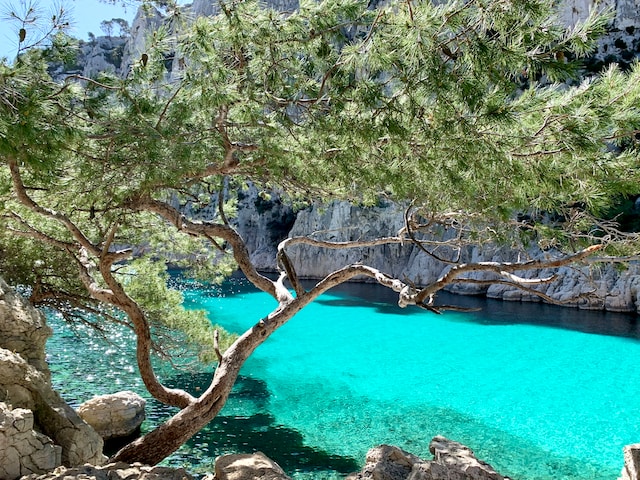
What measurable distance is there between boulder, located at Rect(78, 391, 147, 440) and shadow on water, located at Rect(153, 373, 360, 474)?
0.69 meters

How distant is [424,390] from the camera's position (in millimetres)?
10484

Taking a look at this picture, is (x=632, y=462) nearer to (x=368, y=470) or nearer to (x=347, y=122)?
(x=368, y=470)

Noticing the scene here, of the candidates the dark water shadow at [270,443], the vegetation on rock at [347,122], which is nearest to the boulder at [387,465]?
the vegetation on rock at [347,122]

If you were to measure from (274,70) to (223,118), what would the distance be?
0.67 metres

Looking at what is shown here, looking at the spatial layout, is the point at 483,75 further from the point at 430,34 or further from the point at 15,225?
the point at 15,225

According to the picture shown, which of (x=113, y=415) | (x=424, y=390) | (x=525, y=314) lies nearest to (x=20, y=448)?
(x=113, y=415)

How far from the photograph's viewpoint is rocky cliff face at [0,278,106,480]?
2.74 metres

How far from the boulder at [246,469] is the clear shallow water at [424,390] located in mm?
3505

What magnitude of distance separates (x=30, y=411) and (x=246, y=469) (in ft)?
4.06

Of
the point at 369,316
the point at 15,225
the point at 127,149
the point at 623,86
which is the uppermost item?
the point at 623,86

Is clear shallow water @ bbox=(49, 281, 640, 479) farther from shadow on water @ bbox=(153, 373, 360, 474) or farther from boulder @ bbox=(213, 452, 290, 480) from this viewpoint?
boulder @ bbox=(213, 452, 290, 480)

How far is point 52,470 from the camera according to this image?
2.81m

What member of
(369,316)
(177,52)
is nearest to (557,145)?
(177,52)

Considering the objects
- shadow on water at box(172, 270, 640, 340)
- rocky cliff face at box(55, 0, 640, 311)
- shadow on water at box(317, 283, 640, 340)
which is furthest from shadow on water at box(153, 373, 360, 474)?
shadow on water at box(172, 270, 640, 340)
